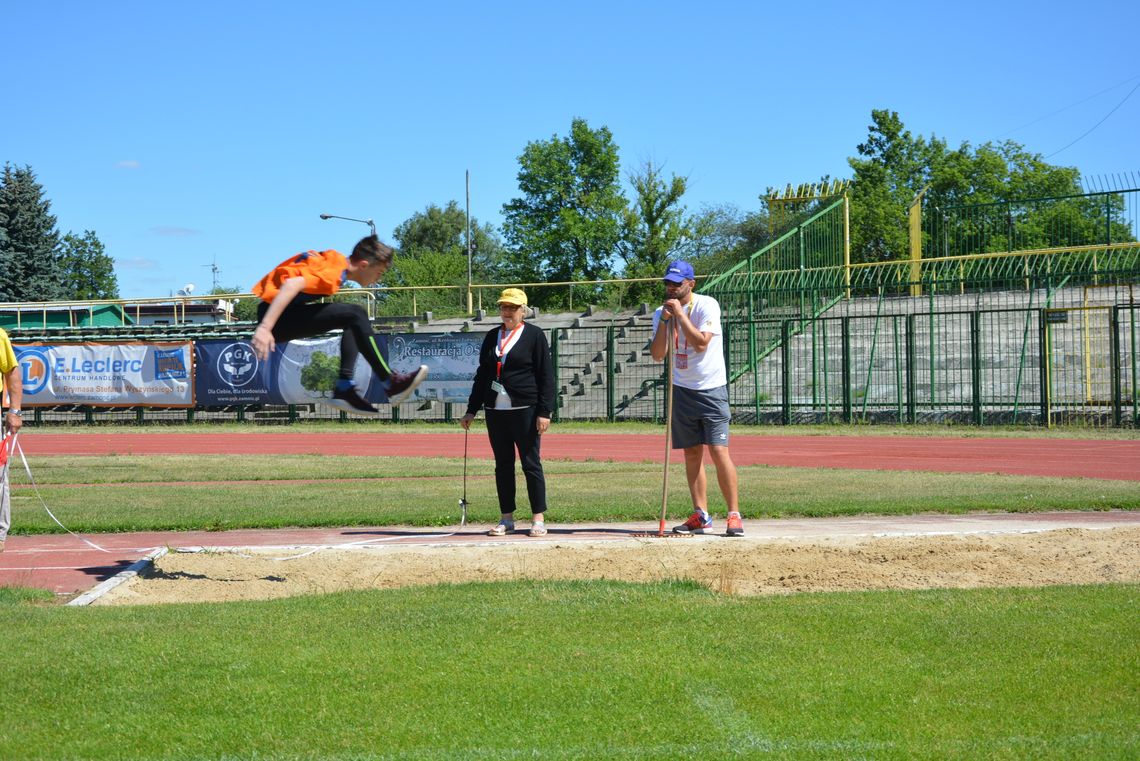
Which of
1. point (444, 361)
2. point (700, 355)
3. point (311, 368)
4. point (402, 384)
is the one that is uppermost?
point (444, 361)

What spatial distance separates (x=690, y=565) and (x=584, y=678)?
3.39 m

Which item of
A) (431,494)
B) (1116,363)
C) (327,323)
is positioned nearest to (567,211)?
(1116,363)

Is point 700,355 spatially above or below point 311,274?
below

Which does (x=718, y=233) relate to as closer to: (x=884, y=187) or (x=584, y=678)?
(x=884, y=187)

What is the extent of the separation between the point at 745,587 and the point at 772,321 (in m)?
22.4

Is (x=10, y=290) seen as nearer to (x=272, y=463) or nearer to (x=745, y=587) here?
(x=272, y=463)

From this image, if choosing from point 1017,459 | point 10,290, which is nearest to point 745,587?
point 1017,459

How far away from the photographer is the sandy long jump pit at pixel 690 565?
8227mm

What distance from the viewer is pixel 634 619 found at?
675 centimetres

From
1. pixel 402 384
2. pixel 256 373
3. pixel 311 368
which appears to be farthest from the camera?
pixel 256 373

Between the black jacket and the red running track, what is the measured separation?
8.40 meters

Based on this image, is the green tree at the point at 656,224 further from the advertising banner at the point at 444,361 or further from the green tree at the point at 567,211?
the advertising banner at the point at 444,361

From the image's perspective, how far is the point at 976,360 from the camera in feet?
89.4

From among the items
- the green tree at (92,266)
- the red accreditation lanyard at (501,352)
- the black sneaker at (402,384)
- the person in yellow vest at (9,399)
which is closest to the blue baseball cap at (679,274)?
the red accreditation lanyard at (501,352)
